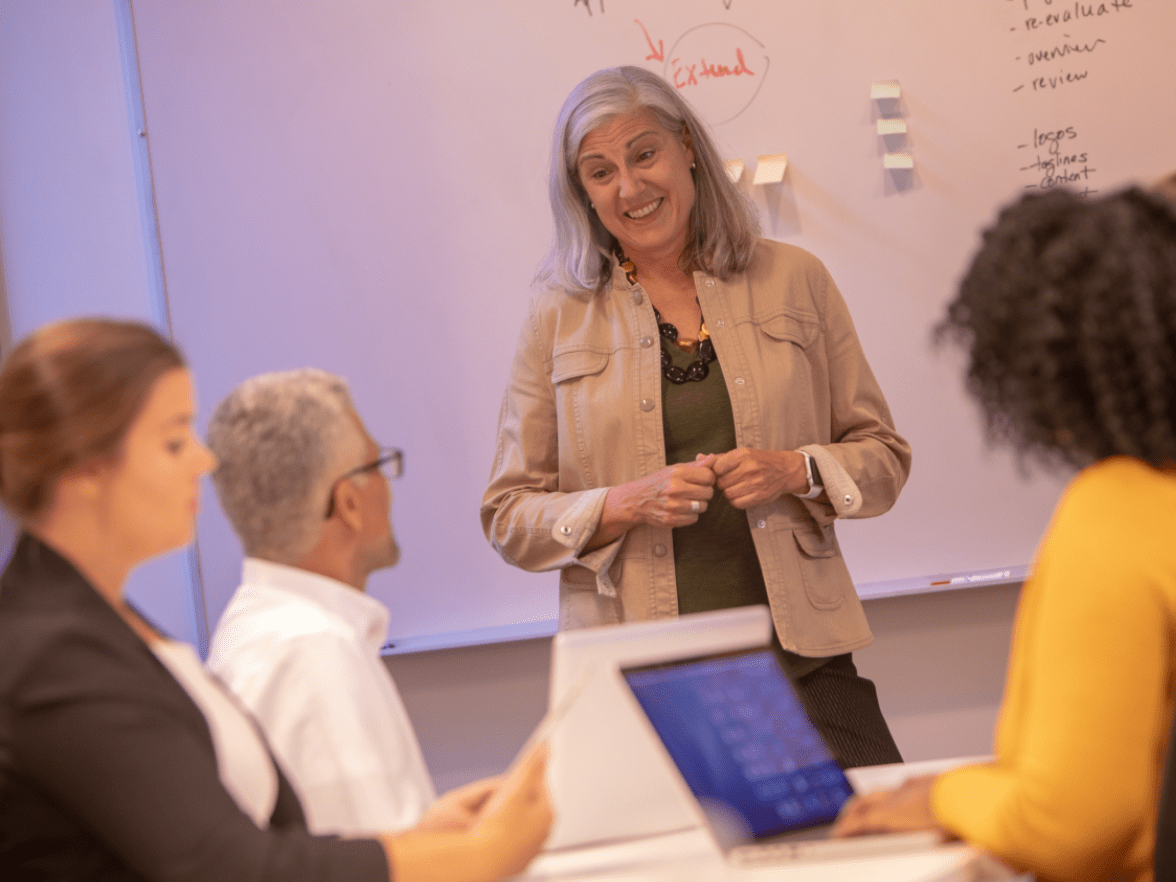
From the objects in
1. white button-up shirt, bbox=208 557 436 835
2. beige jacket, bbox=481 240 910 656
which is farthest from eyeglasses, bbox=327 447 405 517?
beige jacket, bbox=481 240 910 656

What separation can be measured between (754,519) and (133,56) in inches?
74.9

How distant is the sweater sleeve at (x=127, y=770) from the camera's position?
83 centimetres

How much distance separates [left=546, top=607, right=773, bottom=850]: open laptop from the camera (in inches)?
45.7

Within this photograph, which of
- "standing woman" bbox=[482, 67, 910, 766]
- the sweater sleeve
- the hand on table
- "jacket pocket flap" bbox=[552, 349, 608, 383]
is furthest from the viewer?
"jacket pocket flap" bbox=[552, 349, 608, 383]

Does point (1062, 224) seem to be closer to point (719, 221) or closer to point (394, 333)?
point (719, 221)

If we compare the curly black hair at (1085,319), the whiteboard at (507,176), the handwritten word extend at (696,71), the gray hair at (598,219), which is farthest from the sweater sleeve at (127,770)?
the handwritten word extend at (696,71)

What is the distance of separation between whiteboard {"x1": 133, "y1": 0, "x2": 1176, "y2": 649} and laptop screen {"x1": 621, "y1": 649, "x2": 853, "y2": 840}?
4.58 feet

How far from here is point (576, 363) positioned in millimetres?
2025

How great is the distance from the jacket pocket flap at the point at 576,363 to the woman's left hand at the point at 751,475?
319 mm

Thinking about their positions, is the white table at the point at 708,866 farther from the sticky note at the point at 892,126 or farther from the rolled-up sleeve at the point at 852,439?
the sticky note at the point at 892,126

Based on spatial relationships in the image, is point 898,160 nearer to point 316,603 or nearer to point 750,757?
point 750,757

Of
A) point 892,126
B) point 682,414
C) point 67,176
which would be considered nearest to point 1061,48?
point 892,126

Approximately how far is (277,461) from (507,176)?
5.06 ft

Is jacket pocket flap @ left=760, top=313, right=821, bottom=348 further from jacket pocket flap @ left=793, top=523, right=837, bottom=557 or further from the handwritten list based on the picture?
the handwritten list
